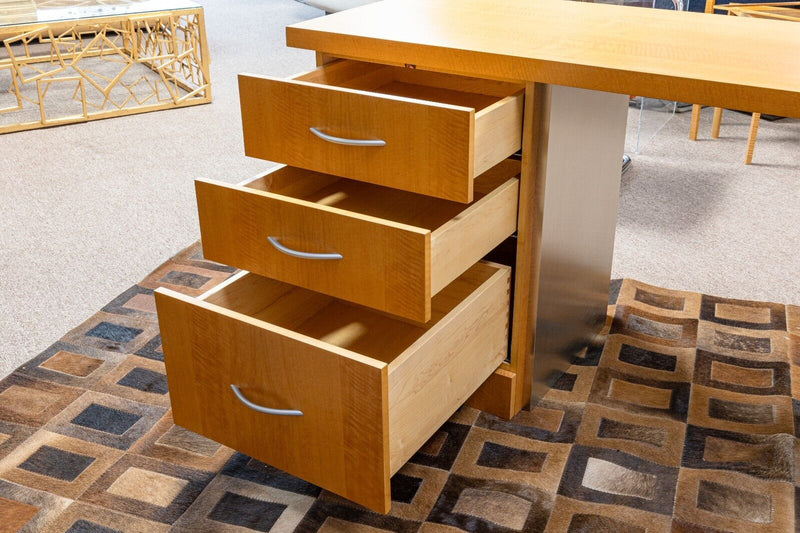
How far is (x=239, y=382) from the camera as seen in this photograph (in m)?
1.19

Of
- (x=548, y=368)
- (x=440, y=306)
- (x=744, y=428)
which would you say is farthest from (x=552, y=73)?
(x=744, y=428)

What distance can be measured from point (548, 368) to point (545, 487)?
0.86 ft

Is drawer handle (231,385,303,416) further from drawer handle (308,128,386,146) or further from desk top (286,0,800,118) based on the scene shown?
desk top (286,0,800,118)

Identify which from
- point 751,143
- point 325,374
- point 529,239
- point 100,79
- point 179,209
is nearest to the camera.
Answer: point 325,374

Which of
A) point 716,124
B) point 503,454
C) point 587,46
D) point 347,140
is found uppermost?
point 587,46

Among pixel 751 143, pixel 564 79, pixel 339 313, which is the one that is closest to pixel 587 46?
pixel 564 79

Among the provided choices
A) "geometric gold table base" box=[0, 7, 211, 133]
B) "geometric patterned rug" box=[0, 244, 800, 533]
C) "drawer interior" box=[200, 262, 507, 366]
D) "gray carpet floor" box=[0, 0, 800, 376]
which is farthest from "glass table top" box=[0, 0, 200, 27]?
"drawer interior" box=[200, 262, 507, 366]

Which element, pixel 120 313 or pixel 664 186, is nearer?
pixel 120 313

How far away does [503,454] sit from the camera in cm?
138

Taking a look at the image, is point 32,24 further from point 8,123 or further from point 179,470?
point 179,470

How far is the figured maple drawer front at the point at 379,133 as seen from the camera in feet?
3.70

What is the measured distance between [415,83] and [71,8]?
218 cm

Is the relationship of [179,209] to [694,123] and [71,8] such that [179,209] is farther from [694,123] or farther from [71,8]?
[694,123]

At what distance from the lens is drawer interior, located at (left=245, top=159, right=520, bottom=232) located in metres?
1.40
